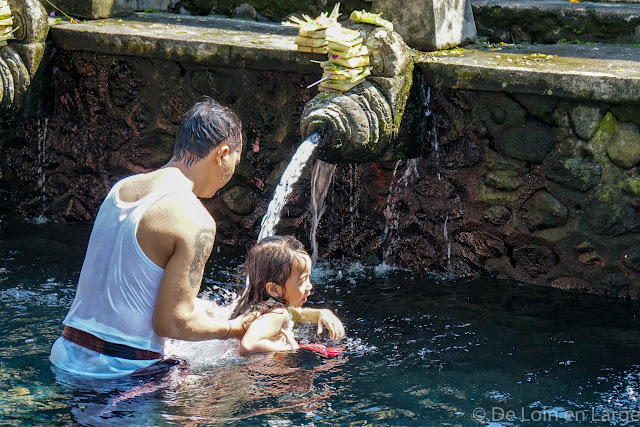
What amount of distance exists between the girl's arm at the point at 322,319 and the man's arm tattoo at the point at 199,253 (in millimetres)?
1121

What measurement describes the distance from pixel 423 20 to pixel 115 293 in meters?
3.22

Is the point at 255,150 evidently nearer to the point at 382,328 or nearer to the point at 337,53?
the point at 337,53

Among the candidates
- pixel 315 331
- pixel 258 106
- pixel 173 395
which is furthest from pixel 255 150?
pixel 173 395

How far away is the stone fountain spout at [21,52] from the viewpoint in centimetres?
584

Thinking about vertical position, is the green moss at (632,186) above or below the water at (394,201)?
above

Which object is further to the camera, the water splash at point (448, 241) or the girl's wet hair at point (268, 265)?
the water splash at point (448, 241)

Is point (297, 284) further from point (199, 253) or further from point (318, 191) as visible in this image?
point (318, 191)

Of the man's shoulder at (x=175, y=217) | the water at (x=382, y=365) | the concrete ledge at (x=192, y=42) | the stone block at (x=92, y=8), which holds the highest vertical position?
the stone block at (x=92, y=8)

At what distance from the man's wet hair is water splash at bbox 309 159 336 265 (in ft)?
7.35

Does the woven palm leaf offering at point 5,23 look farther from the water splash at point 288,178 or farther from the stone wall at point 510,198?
the stone wall at point 510,198

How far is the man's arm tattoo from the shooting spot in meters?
3.12

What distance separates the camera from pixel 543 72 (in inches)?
195

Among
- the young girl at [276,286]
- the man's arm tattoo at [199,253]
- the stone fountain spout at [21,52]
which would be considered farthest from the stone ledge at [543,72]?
the stone fountain spout at [21,52]

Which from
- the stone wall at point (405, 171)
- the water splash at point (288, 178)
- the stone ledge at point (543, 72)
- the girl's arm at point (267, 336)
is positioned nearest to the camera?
the girl's arm at point (267, 336)
